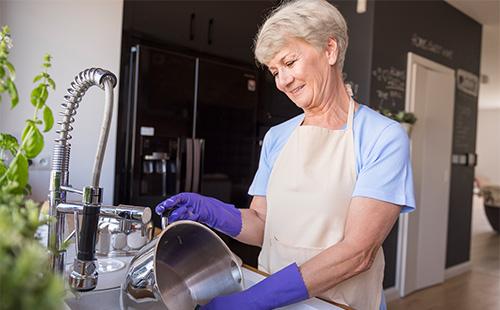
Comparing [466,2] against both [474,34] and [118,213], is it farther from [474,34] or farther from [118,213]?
[118,213]

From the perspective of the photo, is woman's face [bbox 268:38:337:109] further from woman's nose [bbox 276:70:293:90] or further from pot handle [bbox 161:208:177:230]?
pot handle [bbox 161:208:177:230]

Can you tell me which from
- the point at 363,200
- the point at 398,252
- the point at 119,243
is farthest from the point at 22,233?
the point at 398,252

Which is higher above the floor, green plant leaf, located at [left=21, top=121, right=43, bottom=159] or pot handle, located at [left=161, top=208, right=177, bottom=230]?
green plant leaf, located at [left=21, top=121, right=43, bottom=159]

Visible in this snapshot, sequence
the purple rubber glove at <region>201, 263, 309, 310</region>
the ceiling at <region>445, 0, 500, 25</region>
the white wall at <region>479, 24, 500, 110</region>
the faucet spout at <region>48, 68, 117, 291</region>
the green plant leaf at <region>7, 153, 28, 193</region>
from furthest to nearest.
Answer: the white wall at <region>479, 24, 500, 110</region>, the ceiling at <region>445, 0, 500, 25</region>, the purple rubber glove at <region>201, 263, 309, 310</region>, the faucet spout at <region>48, 68, 117, 291</region>, the green plant leaf at <region>7, 153, 28, 193</region>

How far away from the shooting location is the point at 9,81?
0.52 metres

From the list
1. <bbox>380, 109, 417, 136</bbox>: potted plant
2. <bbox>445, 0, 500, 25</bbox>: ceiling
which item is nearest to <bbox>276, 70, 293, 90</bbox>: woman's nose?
<bbox>380, 109, 417, 136</bbox>: potted plant

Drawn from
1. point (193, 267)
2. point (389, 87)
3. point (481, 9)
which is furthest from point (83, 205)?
point (481, 9)

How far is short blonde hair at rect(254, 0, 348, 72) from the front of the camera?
40.6 inches

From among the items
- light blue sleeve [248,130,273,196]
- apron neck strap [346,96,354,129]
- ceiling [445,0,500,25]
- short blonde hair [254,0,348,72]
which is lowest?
light blue sleeve [248,130,273,196]

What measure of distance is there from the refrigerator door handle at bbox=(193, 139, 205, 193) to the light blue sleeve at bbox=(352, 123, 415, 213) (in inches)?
65.6

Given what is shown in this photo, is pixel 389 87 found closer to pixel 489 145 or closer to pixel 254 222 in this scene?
pixel 254 222

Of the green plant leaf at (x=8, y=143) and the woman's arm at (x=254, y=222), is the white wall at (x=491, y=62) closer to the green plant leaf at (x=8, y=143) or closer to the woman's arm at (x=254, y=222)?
the woman's arm at (x=254, y=222)

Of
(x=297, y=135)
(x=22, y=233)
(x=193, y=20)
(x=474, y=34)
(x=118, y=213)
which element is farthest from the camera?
(x=474, y=34)

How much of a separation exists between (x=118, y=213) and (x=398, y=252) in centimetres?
319
